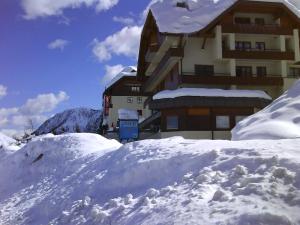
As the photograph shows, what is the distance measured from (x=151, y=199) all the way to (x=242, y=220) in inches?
89.9

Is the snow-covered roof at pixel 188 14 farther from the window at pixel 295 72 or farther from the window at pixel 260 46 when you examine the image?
the window at pixel 295 72

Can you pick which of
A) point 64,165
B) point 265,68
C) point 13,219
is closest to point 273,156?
point 13,219

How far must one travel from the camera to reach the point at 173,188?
8297 millimetres

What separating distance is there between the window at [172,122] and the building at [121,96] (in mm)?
27560

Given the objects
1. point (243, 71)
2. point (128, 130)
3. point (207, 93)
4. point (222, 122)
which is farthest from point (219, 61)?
point (128, 130)

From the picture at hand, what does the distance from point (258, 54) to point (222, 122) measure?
724 centimetres

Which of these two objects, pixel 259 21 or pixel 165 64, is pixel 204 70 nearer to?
pixel 165 64

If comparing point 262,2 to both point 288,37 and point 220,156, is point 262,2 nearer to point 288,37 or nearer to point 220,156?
point 288,37

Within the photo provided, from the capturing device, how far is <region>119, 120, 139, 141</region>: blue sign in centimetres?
2939

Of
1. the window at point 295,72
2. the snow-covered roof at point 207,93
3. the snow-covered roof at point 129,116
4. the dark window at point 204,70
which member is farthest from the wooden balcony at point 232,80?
the snow-covered roof at point 129,116

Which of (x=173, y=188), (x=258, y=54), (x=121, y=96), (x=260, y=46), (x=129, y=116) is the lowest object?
(x=173, y=188)

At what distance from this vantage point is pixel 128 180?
998cm

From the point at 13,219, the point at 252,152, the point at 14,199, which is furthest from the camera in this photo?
the point at 14,199

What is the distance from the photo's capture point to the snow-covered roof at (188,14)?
35.2 meters
